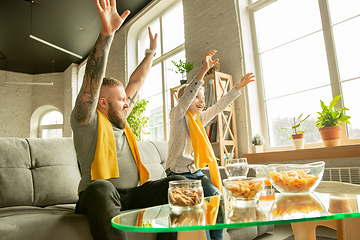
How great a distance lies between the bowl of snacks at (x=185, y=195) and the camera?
2.46 feet

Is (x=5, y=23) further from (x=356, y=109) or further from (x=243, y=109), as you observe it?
(x=356, y=109)

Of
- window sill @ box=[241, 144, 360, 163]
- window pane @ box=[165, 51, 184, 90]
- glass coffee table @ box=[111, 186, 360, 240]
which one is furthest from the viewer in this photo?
window pane @ box=[165, 51, 184, 90]

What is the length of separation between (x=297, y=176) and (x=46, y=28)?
7.00 meters

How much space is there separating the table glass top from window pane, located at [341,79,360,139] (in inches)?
78.5

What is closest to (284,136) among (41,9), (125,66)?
(125,66)

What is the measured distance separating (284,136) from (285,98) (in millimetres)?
442

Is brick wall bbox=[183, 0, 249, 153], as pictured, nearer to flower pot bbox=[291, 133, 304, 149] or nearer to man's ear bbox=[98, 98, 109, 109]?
flower pot bbox=[291, 133, 304, 149]

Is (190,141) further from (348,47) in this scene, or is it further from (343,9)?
(343,9)

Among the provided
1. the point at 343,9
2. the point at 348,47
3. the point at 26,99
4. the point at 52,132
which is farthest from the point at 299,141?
the point at 26,99

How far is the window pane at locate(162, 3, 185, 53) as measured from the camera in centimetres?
482

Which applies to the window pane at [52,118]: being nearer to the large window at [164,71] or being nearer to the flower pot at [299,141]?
the large window at [164,71]

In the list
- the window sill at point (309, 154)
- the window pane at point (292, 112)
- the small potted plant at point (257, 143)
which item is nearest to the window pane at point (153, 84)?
the window pane at point (292, 112)

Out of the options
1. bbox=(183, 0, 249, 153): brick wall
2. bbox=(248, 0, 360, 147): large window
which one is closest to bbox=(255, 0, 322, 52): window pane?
bbox=(248, 0, 360, 147): large window

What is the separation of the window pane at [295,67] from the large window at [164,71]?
1826mm
